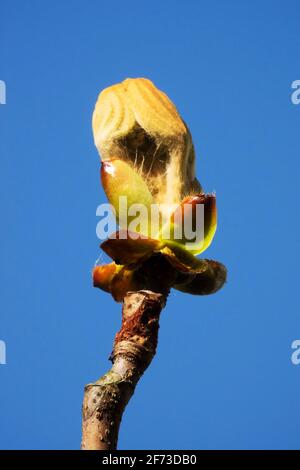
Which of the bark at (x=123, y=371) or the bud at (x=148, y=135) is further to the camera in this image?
the bud at (x=148, y=135)

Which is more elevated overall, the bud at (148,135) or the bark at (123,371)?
the bud at (148,135)

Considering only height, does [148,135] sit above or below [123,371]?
above

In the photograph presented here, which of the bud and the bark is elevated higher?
the bud

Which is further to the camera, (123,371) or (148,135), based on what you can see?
(148,135)

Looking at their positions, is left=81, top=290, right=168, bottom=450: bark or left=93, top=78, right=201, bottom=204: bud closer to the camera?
left=81, top=290, right=168, bottom=450: bark
